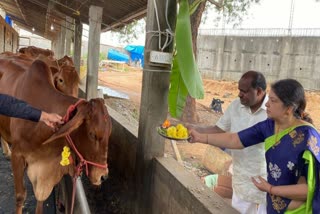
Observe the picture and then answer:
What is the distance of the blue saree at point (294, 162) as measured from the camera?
1.55m

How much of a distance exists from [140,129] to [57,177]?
0.85m

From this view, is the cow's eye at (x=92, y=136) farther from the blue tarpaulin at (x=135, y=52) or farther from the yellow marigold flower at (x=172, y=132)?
the blue tarpaulin at (x=135, y=52)

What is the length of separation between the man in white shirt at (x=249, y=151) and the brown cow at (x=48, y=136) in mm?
1031

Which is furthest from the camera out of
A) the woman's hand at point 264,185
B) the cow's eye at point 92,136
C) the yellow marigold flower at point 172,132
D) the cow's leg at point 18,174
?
the cow's leg at point 18,174

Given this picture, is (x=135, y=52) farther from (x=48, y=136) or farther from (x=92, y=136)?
(x=92, y=136)

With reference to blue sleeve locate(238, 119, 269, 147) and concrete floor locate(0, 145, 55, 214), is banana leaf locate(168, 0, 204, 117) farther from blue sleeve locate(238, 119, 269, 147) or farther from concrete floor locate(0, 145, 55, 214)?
concrete floor locate(0, 145, 55, 214)

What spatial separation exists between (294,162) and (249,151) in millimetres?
872

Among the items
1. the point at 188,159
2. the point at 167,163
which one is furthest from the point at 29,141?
the point at 188,159

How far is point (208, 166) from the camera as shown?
570 cm

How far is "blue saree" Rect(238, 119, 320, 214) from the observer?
1.55 metres

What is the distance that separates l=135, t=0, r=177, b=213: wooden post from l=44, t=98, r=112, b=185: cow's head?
0.46 metres

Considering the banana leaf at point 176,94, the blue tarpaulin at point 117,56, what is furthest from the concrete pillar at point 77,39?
the blue tarpaulin at point 117,56

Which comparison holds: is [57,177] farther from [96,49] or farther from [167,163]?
[96,49]

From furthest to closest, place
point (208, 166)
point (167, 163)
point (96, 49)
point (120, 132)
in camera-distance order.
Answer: point (96, 49)
point (208, 166)
point (120, 132)
point (167, 163)
